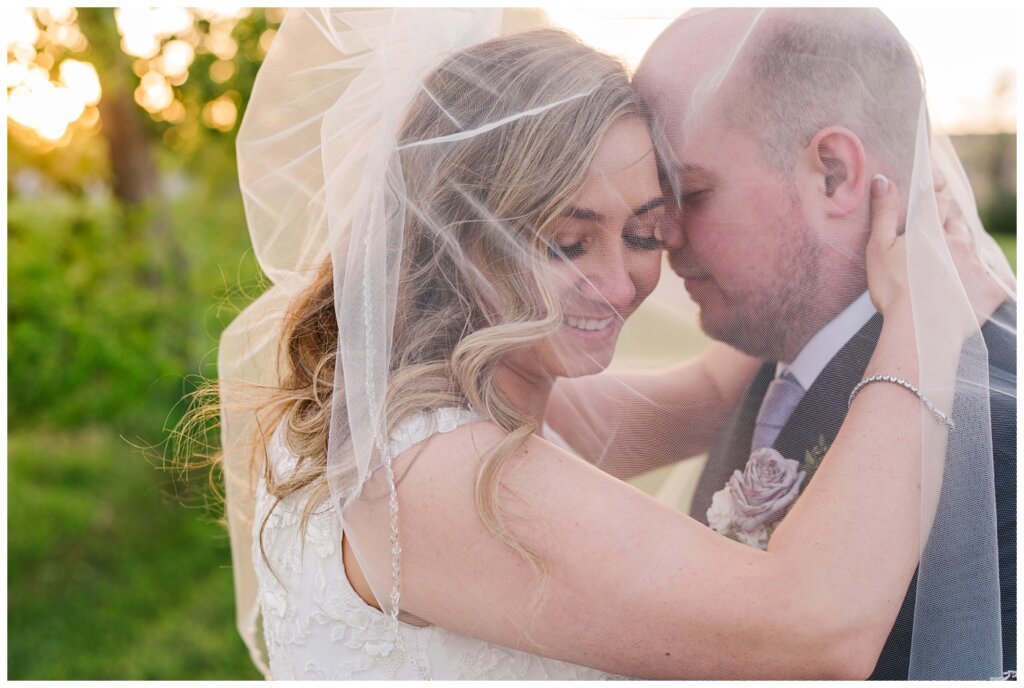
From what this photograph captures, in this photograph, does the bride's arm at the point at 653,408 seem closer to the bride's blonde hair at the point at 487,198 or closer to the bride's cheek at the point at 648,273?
the bride's cheek at the point at 648,273

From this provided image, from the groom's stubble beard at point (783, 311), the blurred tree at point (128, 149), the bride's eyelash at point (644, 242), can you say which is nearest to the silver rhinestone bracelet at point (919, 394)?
the groom's stubble beard at point (783, 311)

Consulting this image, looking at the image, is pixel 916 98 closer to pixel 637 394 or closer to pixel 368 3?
pixel 637 394

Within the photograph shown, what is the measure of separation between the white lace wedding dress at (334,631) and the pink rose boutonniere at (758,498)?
0.41 meters

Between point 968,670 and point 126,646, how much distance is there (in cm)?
400

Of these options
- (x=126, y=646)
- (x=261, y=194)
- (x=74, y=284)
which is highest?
(x=261, y=194)

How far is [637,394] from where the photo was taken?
196 cm

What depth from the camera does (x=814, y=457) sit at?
180cm

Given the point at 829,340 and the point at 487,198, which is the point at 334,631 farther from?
the point at 829,340

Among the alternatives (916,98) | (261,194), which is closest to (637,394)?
(916,98)

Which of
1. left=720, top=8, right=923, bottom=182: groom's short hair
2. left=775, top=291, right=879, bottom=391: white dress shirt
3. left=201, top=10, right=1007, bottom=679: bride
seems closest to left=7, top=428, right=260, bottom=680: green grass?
left=201, top=10, right=1007, bottom=679: bride

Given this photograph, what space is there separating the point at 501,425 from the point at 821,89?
37.5 inches

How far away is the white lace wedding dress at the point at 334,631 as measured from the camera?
5.64 ft

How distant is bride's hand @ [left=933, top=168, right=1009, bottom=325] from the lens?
1.76m

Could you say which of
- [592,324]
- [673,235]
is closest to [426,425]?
[592,324]
